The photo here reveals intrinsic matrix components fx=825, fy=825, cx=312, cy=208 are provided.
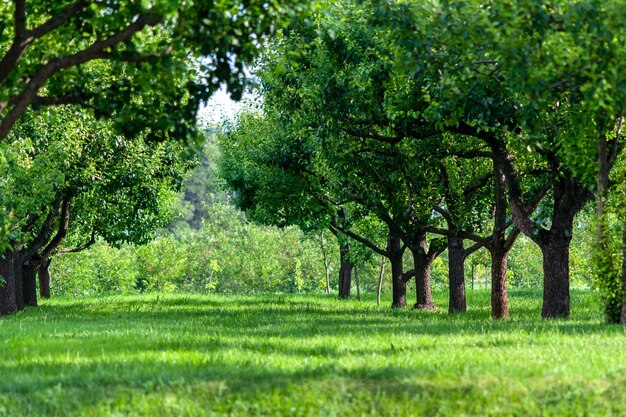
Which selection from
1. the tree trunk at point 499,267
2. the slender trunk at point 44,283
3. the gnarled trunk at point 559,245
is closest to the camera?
the gnarled trunk at point 559,245

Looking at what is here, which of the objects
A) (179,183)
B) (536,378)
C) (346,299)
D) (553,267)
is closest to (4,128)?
(536,378)

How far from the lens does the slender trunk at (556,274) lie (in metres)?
21.2

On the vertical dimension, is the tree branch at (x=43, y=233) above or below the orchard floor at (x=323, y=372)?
above

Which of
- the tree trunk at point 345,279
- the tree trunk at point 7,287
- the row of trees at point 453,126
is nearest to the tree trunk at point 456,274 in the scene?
the row of trees at point 453,126

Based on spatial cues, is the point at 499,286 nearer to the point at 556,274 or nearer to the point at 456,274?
the point at 556,274

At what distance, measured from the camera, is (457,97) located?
1508 cm

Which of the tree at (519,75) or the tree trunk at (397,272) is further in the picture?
the tree trunk at (397,272)

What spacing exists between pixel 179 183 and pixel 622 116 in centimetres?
1820

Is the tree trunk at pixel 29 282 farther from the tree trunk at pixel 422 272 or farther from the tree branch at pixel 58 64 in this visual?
the tree branch at pixel 58 64

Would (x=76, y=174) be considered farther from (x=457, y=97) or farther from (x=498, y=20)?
(x=498, y=20)

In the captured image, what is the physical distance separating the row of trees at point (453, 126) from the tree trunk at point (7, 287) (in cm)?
890

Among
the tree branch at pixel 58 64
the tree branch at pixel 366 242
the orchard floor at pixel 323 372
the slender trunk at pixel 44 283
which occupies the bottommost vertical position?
the orchard floor at pixel 323 372

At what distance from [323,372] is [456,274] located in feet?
55.8

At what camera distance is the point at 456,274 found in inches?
1067
